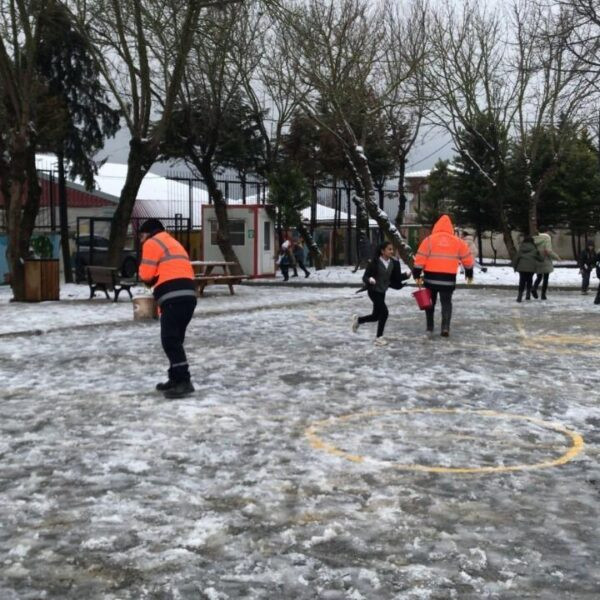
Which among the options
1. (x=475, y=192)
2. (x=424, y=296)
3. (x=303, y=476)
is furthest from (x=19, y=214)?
(x=475, y=192)

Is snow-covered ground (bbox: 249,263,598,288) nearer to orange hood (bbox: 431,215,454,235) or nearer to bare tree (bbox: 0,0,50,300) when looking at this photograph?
bare tree (bbox: 0,0,50,300)

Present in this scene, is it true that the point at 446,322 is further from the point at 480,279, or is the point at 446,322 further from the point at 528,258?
the point at 480,279

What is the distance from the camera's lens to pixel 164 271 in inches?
337

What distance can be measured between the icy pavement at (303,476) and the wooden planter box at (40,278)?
8709mm

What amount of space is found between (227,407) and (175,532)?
3.38m

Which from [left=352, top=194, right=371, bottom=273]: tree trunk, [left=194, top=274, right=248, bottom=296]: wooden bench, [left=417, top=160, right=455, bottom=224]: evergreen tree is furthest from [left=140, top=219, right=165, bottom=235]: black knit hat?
[left=417, top=160, right=455, bottom=224]: evergreen tree

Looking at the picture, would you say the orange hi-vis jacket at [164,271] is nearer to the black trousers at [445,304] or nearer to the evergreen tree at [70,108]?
the black trousers at [445,304]

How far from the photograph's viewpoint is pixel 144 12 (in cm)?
2100

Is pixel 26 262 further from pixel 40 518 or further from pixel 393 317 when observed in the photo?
pixel 40 518

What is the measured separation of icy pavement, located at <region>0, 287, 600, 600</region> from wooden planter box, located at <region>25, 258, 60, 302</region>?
343 inches

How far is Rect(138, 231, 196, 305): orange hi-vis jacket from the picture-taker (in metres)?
8.54

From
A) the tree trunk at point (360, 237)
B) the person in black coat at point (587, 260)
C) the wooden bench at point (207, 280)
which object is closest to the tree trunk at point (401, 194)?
the tree trunk at point (360, 237)

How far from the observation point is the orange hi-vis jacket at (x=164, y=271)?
28.0ft

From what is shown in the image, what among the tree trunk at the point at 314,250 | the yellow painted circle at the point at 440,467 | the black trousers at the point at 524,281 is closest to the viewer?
the yellow painted circle at the point at 440,467
